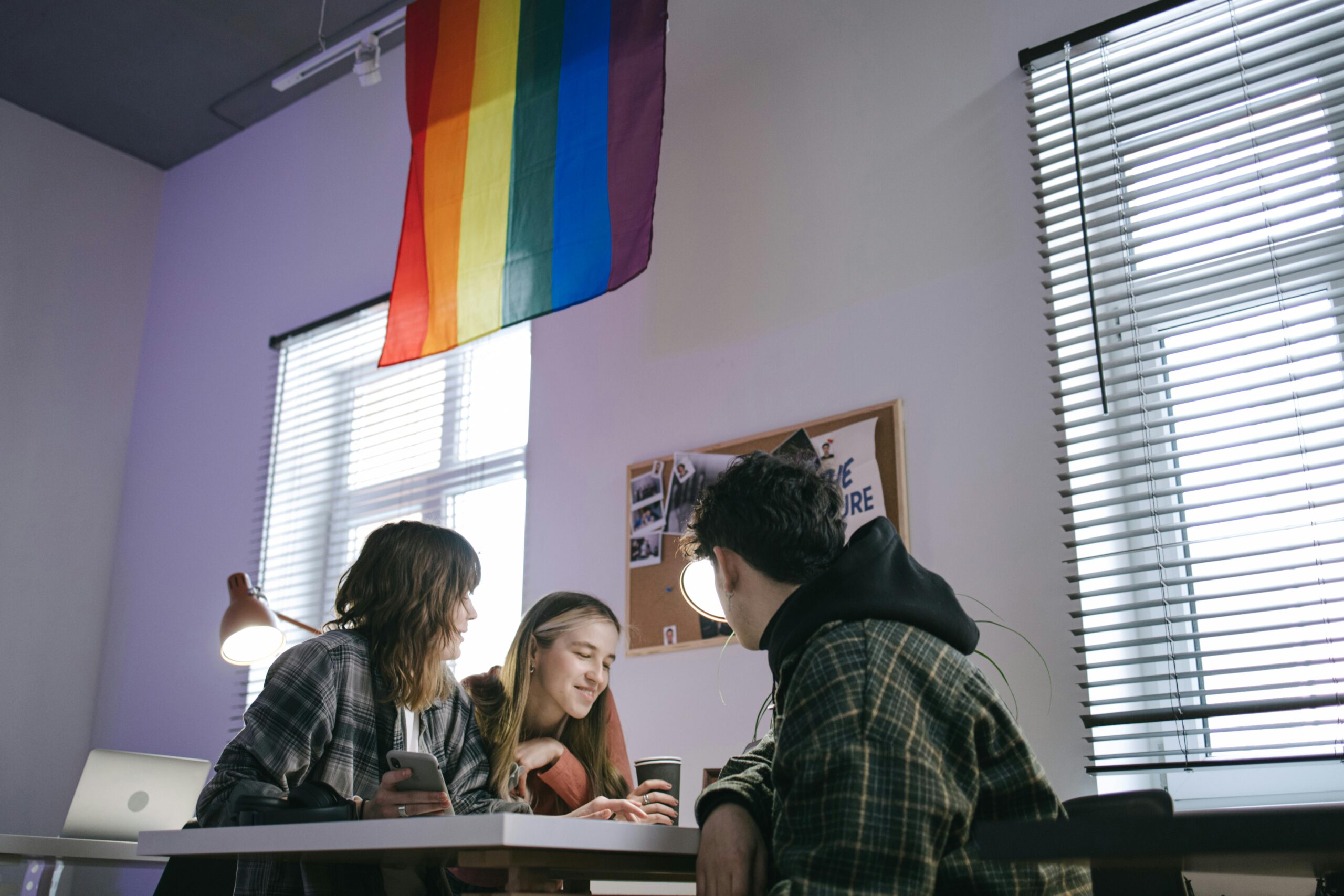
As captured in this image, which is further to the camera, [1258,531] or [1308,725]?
[1258,531]

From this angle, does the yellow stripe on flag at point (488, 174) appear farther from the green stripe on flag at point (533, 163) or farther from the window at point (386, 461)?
the window at point (386, 461)

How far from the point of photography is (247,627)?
3.18 metres

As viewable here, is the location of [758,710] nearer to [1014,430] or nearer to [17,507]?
[1014,430]

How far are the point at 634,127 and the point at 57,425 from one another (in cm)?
317

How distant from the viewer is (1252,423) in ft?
7.63

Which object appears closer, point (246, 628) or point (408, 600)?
point (408, 600)

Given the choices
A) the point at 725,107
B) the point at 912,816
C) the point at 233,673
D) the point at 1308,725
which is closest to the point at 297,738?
the point at 912,816

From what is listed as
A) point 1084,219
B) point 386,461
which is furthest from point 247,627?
point 1084,219

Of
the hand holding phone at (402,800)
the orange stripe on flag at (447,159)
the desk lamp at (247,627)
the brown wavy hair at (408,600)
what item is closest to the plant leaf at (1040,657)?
the brown wavy hair at (408,600)

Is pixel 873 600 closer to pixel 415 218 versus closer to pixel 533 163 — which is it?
pixel 533 163

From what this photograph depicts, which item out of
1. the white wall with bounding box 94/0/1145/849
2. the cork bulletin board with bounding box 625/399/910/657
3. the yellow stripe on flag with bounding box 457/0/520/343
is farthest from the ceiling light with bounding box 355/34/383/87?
the cork bulletin board with bounding box 625/399/910/657

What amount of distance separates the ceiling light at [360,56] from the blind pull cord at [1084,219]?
2231 millimetres

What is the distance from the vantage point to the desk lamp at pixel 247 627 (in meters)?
3.20

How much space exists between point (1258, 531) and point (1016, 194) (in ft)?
3.28
